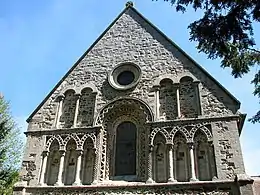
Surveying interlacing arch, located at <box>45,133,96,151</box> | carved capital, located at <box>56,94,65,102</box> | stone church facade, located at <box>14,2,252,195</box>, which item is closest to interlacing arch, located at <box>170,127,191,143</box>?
stone church facade, located at <box>14,2,252,195</box>

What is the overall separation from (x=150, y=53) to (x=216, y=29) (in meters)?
7.24

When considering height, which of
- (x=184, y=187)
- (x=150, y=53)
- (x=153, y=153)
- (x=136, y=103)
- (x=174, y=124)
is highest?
(x=150, y=53)

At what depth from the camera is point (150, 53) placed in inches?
554

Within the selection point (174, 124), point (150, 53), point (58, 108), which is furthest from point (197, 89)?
point (58, 108)

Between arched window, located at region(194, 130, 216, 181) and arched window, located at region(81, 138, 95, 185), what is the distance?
3964mm

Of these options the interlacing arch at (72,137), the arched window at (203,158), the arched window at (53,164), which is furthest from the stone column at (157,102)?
the arched window at (53,164)

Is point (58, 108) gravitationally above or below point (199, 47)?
above

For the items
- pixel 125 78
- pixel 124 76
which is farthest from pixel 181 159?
pixel 124 76

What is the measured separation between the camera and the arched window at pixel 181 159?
1071 centimetres

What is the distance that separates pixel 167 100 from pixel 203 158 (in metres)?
2.81

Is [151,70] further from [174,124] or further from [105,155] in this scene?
[105,155]

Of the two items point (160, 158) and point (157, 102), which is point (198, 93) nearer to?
point (157, 102)

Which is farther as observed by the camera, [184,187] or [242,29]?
[184,187]

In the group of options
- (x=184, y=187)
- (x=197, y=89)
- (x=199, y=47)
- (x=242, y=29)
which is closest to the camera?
(x=242, y=29)
